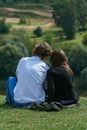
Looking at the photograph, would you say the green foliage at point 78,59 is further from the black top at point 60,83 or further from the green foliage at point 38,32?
the black top at point 60,83

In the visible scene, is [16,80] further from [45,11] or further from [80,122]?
[45,11]

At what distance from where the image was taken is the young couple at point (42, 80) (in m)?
11.3

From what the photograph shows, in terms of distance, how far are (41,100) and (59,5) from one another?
106 meters

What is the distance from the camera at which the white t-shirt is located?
11.3 m

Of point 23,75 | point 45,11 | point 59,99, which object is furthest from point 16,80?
point 45,11

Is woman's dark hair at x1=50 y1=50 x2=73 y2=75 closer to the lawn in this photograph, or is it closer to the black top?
the black top

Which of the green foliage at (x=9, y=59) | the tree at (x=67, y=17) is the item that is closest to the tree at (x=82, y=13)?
the tree at (x=67, y=17)

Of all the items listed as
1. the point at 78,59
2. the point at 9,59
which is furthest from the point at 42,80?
the point at 9,59

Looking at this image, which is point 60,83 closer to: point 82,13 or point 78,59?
point 78,59

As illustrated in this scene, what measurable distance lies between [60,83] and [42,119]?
2103 millimetres

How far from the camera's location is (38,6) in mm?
139000

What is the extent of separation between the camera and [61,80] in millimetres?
11359

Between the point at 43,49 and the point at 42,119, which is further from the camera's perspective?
the point at 43,49

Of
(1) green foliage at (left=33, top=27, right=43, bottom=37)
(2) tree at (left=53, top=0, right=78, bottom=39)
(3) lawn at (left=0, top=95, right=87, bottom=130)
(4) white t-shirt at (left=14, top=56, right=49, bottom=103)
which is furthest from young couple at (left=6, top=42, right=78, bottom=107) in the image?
(1) green foliage at (left=33, top=27, right=43, bottom=37)
